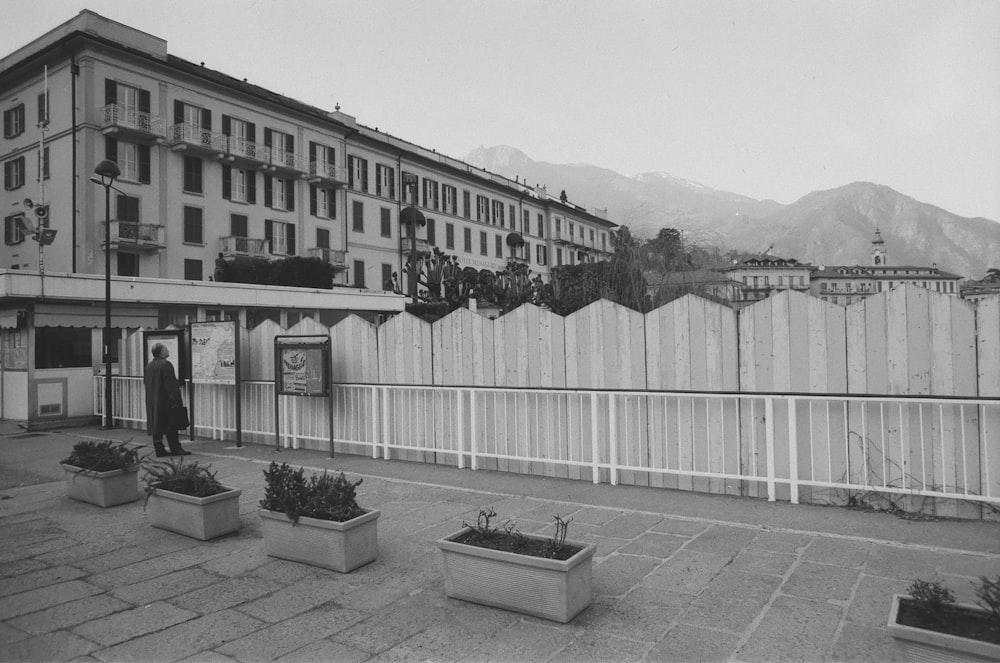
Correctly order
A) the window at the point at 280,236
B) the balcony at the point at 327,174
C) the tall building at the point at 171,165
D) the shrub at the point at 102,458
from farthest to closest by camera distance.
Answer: the balcony at the point at 327,174 → the window at the point at 280,236 → the tall building at the point at 171,165 → the shrub at the point at 102,458

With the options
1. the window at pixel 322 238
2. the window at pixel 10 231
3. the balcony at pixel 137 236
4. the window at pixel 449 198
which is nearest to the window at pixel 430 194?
the window at pixel 449 198

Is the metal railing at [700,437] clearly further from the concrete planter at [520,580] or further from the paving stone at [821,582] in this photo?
the concrete planter at [520,580]

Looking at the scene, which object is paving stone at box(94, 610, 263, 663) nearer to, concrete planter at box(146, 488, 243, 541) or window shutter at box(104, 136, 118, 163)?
concrete planter at box(146, 488, 243, 541)

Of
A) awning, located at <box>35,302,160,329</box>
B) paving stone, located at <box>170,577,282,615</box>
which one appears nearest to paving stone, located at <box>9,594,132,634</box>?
paving stone, located at <box>170,577,282,615</box>

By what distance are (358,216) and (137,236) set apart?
1914 cm

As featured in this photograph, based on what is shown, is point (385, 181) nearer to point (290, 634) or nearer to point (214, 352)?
→ point (214, 352)

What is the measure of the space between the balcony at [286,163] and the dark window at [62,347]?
2835cm

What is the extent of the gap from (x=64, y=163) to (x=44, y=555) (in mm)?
36454

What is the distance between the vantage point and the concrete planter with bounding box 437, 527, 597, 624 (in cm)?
386

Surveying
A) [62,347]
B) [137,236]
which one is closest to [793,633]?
[62,347]

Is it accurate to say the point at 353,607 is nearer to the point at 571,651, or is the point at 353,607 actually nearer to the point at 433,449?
the point at 571,651

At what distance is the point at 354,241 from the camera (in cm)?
5128

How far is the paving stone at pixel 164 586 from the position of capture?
4.57m

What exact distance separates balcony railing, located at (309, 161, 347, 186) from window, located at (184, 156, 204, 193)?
335 inches
